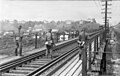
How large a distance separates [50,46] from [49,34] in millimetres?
762

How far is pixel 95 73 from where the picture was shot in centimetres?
613

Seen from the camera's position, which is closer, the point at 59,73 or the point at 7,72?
the point at 59,73

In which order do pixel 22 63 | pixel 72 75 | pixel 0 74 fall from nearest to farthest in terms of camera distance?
1. pixel 72 75
2. pixel 0 74
3. pixel 22 63

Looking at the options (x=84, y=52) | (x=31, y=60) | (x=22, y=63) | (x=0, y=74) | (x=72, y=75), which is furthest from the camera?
(x=31, y=60)

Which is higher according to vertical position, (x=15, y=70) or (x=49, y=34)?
(x=49, y=34)

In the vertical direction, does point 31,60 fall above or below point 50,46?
below

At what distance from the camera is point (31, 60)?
9617 mm

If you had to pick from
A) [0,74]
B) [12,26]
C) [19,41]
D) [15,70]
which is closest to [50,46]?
[19,41]

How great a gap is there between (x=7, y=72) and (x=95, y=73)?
3.79m

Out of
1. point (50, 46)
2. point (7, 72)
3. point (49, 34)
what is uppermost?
point (49, 34)

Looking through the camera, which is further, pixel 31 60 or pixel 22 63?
pixel 31 60

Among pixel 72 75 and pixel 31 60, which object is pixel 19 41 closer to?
pixel 31 60

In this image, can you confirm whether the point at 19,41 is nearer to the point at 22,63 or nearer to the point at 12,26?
the point at 22,63

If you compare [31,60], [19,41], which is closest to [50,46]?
[31,60]
